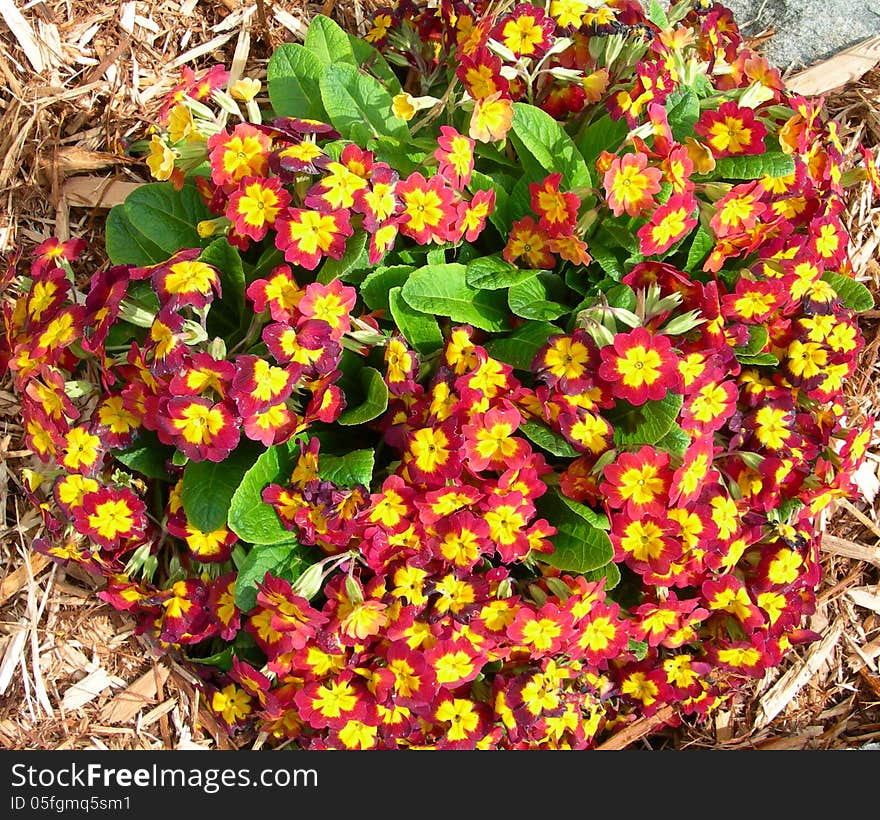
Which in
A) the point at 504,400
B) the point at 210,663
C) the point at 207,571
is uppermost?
the point at 504,400

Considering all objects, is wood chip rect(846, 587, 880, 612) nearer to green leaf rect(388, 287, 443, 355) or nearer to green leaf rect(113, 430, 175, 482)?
green leaf rect(388, 287, 443, 355)

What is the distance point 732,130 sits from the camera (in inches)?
89.6

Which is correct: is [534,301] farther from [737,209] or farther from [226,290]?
[226,290]

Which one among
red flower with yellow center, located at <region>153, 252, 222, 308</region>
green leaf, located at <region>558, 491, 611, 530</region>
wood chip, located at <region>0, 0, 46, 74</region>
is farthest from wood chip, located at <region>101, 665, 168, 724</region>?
wood chip, located at <region>0, 0, 46, 74</region>

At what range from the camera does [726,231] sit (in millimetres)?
2186

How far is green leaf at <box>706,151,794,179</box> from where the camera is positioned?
7.55 feet

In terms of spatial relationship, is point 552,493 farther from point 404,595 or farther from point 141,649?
point 141,649

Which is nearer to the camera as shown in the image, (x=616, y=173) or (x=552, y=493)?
(x=616, y=173)

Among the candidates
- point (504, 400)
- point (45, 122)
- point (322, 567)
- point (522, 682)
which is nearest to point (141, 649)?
point (322, 567)

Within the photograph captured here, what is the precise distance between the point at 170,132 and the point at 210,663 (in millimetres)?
1360

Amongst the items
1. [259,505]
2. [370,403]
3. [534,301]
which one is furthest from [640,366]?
[259,505]

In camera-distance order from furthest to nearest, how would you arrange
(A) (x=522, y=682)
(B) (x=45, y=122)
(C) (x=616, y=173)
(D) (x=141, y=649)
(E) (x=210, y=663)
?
(B) (x=45, y=122), (D) (x=141, y=649), (E) (x=210, y=663), (A) (x=522, y=682), (C) (x=616, y=173)

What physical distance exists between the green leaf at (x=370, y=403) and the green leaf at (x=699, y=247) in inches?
34.5

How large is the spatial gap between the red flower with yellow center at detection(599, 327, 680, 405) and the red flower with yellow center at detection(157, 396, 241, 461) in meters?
0.81
